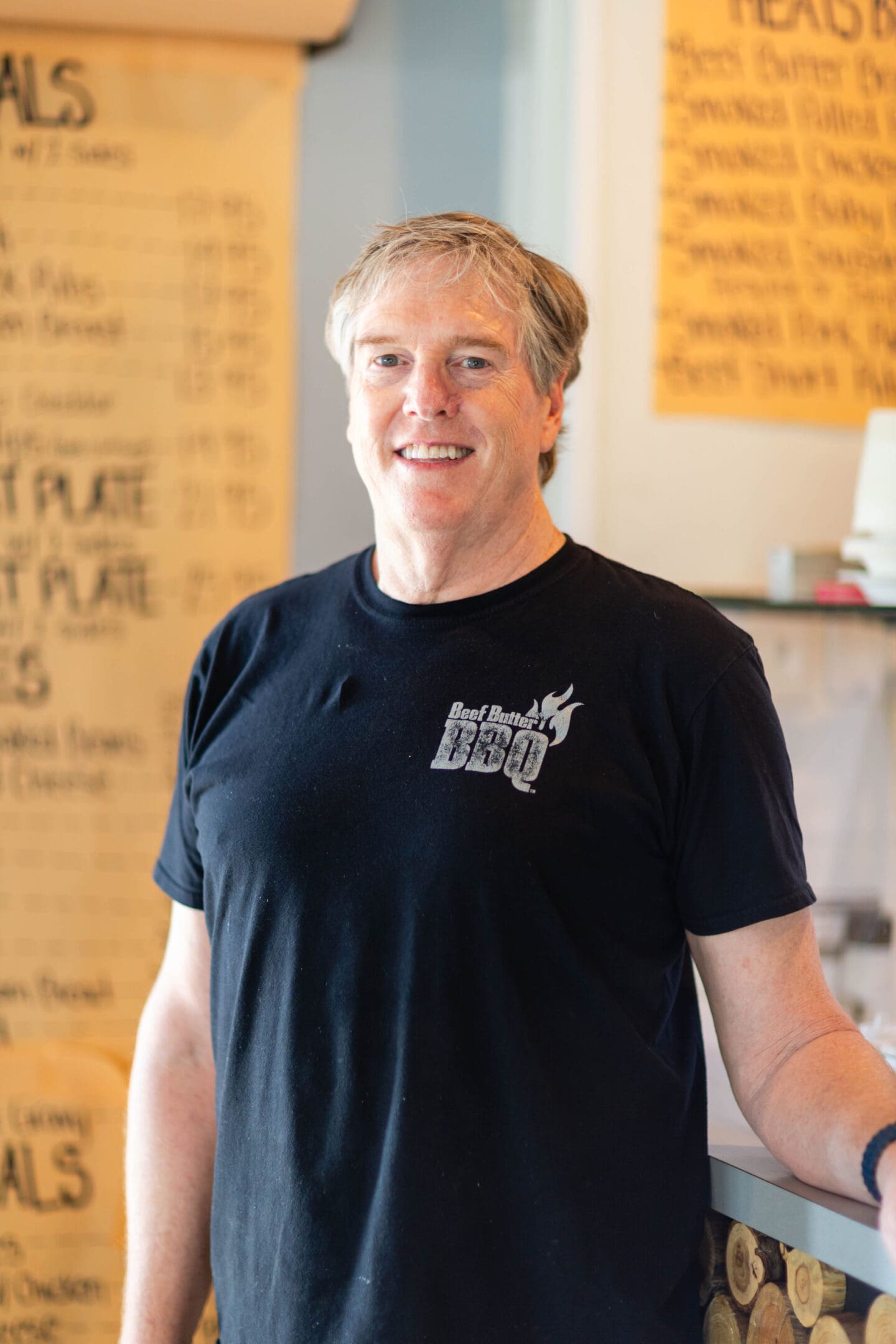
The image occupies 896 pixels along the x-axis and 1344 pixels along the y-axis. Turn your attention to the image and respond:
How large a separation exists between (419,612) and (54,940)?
0.93m

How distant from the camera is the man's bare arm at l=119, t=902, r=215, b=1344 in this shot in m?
1.19

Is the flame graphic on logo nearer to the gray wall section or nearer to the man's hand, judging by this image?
the man's hand

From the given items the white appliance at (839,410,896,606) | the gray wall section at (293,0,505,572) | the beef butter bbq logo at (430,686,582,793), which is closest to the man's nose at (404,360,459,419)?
the beef butter bbq logo at (430,686,582,793)

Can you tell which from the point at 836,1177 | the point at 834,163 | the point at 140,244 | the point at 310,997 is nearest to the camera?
the point at 836,1177

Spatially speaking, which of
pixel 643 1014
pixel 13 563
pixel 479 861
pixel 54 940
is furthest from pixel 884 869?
pixel 13 563

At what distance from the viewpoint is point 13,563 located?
1.72 meters

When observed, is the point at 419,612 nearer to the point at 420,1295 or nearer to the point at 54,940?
the point at 420,1295

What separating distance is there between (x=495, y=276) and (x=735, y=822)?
0.49m

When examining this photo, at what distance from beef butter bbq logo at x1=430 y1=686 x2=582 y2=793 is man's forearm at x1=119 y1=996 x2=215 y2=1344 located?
17.7 inches

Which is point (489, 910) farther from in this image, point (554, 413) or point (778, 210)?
point (778, 210)

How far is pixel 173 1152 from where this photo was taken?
1.20m

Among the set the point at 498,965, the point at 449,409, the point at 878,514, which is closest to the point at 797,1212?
the point at 498,965

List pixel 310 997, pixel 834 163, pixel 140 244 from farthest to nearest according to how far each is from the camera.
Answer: pixel 140 244 → pixel 834 163 → pixel 310 997

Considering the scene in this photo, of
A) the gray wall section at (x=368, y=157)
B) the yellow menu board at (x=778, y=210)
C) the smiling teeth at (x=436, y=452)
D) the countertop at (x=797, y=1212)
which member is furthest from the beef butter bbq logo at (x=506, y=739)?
the gray wall section at (x=368, y=157)
